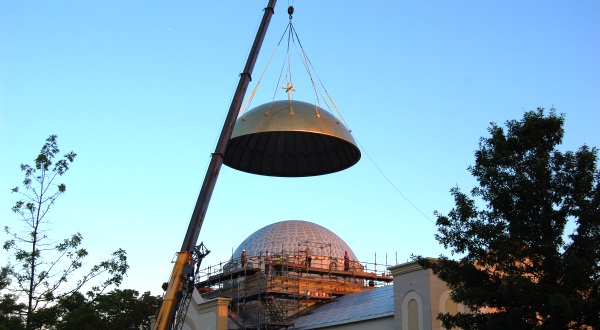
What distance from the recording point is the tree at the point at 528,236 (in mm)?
15906

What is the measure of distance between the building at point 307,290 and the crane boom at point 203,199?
10.6 metres

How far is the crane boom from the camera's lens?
19.0 metres

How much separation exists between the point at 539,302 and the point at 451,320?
2655 millimetres

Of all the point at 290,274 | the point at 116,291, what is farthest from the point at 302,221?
the point at 116,291

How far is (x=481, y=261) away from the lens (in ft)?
58.9

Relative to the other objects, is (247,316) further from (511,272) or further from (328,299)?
(511,272)

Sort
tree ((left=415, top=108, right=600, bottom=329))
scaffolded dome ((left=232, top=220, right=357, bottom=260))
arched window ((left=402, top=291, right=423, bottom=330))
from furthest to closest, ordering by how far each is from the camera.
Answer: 1. scaffolded dome ((left=232, top=220, right=357, bottom=260))
2. arched window ((left=402, top=291, right=423, bottom=330))
3. tree ((left=415, top=108, right=600, bottom=329))

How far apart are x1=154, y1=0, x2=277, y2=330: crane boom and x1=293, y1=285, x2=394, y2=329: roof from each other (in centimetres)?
1229

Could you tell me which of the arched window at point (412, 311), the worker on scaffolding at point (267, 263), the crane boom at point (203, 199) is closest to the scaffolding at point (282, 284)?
the worker on scaffolding at point (267, 263)

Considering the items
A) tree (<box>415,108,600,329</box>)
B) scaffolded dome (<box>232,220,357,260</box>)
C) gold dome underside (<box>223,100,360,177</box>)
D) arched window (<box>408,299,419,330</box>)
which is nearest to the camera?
tree (<box>415,108,600,329</box>)

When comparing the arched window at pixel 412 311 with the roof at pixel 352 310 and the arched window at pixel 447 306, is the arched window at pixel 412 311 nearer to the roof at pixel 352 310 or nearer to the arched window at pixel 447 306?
the arched window at pixel 447 306

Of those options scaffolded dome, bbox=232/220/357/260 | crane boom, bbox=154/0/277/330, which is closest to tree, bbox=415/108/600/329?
crane boom, bbox=154/0/277/330

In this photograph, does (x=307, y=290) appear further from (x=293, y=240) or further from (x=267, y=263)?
(x=293, y=240)

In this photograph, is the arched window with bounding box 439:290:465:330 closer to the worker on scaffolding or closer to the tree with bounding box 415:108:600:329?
the tree with bounding box 415:108:600:329
